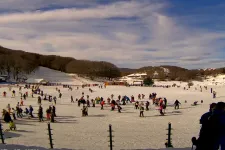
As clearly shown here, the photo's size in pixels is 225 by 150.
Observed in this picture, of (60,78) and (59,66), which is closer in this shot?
(60,78)

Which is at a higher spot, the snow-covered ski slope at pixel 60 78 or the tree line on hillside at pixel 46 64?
the tree line on hillside at pixel 46 64

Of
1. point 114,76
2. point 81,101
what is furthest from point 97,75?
point 81,101

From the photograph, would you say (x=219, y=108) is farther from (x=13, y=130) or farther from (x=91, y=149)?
(x=13, y=130)

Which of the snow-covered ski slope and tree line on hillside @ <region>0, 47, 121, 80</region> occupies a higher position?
tree line on hillside @ <region>0, 47, 121, 80</region>

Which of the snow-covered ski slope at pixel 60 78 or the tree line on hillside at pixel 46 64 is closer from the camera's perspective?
the snow-covered ski slope at pixel 60 78

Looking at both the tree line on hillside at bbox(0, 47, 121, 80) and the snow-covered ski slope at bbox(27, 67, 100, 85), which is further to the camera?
the tree line on hillside at bbox(0, 47, 121, 80)

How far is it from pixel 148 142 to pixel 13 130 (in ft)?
23.1

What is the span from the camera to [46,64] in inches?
6831

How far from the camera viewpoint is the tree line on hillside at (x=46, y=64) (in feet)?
336

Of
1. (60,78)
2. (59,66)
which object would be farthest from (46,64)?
Answer: (60,78)

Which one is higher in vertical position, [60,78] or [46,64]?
[46,64]

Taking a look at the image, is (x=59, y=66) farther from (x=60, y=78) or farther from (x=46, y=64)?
(x=60, y=78)

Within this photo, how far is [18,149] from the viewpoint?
7871 mm

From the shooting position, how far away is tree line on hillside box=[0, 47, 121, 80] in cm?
10253
